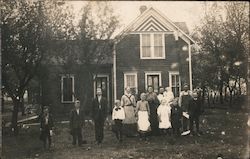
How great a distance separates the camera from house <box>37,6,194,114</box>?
11.2 meters

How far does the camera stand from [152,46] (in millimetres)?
11914

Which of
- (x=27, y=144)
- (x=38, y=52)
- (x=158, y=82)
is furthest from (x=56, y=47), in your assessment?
(x=158, y=82)

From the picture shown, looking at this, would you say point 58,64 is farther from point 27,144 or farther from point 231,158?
point 231,158

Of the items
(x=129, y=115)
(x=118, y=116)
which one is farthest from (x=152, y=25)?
(x=118, y=116)

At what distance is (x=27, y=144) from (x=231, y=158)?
413 cm

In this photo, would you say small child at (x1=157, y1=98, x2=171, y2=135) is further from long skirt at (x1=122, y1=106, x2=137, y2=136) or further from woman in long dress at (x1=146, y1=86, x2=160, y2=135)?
long skirt at (x1=122, y1=106, x2=137, y2=136)

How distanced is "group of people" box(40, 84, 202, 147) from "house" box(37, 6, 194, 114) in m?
3.22

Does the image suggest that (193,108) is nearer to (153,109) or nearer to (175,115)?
(175,115)

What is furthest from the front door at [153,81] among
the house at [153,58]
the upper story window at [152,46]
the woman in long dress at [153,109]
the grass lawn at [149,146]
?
the woman in long dress at [153,109]

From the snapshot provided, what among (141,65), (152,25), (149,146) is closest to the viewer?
(149,146)

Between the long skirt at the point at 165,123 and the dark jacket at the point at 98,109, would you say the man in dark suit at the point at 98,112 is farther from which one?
the long skirt at the point at 165,123

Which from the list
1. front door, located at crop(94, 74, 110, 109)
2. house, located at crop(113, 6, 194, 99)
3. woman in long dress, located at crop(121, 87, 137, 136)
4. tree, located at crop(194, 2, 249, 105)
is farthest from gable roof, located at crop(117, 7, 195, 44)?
woman in long dress, located at crop(121, 87, 137, 136)

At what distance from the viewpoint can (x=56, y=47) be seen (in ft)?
26.0

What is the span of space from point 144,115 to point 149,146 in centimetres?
94
